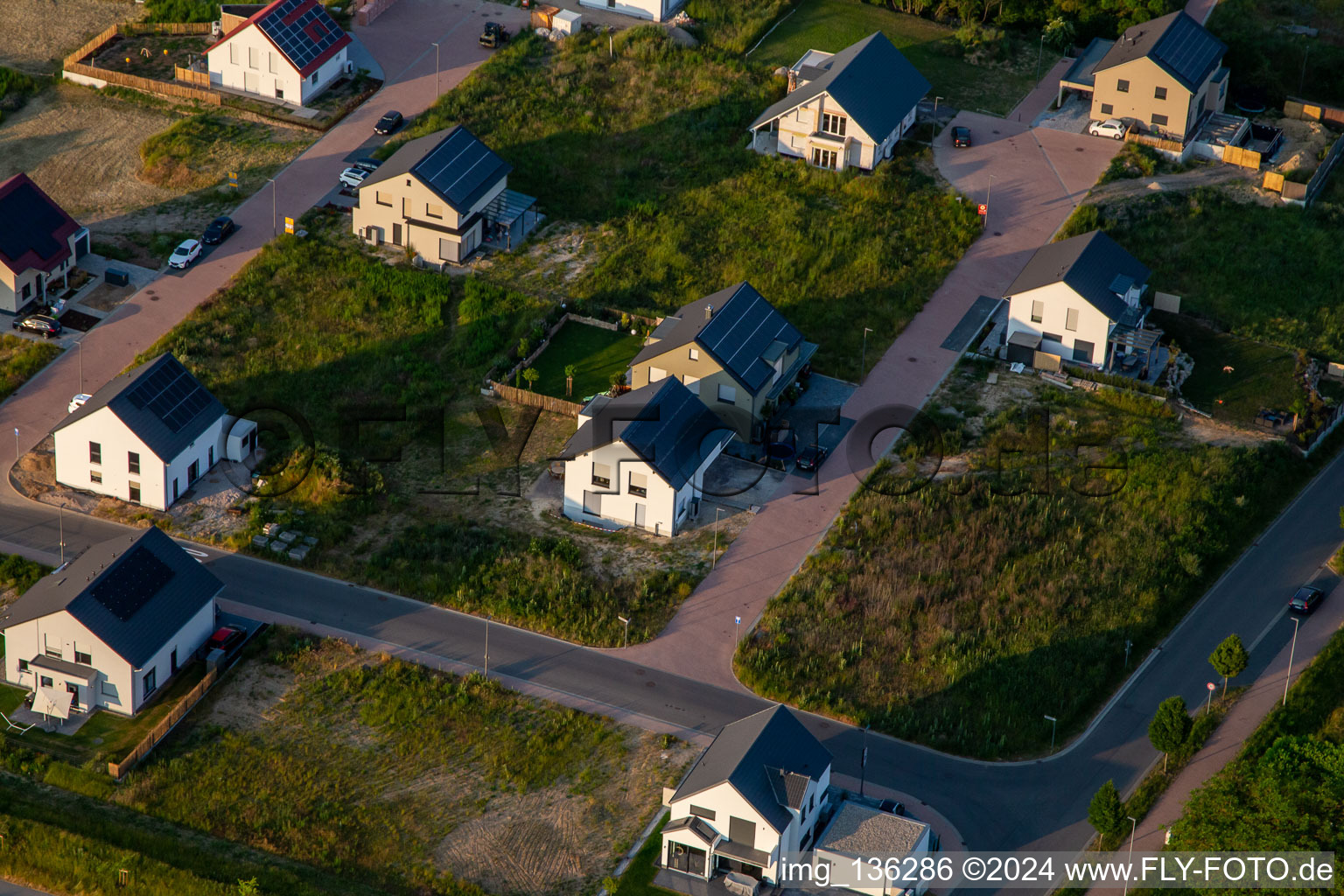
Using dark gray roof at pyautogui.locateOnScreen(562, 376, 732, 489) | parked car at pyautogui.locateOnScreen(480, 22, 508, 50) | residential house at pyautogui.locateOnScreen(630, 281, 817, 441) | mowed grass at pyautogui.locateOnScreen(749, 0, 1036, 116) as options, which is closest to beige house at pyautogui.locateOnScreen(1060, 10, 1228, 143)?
mowed grass at pyautogui.locateOnScreen(749, 0, 1036, 116)

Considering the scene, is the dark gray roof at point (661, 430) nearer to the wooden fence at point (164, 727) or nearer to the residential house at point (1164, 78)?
the wooden fence at point (164, 727)

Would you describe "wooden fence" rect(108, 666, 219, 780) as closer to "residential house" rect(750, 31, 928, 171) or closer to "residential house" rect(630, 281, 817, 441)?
"residential house" rect(630, 281, 817, 441)

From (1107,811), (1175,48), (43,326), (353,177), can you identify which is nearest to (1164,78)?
(1175,48)

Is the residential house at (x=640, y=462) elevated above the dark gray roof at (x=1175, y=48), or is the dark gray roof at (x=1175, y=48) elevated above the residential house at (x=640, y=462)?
the dark gray roof at (x=1175, y=48)

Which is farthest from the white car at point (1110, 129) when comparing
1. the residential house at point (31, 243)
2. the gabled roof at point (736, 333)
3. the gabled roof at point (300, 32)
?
the residential house at point (31, 243)

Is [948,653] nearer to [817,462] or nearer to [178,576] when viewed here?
[817,462]

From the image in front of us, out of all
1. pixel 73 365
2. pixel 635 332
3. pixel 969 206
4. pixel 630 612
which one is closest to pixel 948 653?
pixel 630 612
